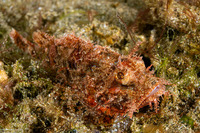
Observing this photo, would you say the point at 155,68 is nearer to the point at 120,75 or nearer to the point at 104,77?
the point at 120,75

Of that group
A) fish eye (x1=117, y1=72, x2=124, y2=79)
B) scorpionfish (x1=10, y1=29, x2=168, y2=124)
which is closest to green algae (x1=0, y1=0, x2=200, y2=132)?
scorpionfish (x1=10, y1=29, x2=168, y2=124)

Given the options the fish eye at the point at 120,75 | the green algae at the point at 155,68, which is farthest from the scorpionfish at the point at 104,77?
the green algae at the point at 155,68

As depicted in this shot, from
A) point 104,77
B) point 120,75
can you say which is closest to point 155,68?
point 120,75

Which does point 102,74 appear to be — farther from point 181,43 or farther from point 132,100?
point 181,43

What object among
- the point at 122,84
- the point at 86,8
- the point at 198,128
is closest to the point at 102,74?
the point at 122,84

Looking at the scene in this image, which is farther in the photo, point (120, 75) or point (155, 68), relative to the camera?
point (155, 68)

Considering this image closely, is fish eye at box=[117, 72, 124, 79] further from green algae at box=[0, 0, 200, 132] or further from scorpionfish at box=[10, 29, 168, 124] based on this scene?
green algae at box=[0, 0, 200, 132]

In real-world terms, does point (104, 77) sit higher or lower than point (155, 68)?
higher

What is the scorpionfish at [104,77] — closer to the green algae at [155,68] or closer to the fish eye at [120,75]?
the fish eye at [120,75]

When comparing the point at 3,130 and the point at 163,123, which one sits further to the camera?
the point at 163,123
